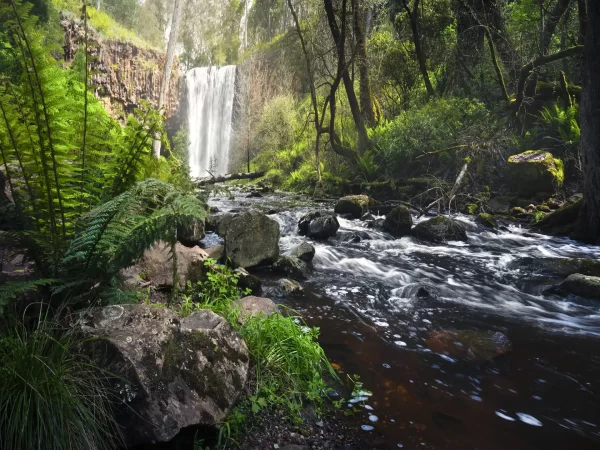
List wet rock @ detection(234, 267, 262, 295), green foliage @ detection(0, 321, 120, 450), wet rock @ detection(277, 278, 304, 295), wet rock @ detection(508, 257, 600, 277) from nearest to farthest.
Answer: green foliage @ detection(0, 321, 120, 450), wet rock @ detection(234, 267, 262, 295), wet rock @ detection(277, 278, 304, 295), wet rock @ detection(508, 257, 600, 277)

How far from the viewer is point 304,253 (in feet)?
22.0

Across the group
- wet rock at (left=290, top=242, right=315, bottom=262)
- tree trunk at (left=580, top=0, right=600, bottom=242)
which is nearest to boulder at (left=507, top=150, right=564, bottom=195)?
tree trunk at (left=580, top=0, right=600, bottom=242)

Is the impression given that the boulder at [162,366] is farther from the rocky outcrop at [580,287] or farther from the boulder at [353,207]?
the boulder at [353,207]

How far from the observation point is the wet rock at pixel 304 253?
21.9 feet

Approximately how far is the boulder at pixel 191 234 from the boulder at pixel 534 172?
350 inches

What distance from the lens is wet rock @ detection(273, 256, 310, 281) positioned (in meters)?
5.91

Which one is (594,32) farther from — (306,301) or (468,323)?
(306,301)

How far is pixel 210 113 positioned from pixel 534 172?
2727 cm

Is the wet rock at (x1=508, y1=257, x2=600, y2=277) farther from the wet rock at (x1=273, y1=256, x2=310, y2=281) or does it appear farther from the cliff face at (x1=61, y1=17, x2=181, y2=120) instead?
the cliff face at (x1=61, y1=17, x2=181, y2=120)

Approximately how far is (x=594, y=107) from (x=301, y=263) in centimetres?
665

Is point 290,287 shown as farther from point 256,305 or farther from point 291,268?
point 256,305

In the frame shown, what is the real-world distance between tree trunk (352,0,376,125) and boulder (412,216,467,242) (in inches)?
249

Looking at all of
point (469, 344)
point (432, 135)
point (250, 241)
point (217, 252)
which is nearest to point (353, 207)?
point (432, 135)

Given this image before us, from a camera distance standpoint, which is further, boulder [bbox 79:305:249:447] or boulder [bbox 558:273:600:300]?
boulder [bbox 558:273:600:300]
